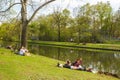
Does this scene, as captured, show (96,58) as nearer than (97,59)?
No

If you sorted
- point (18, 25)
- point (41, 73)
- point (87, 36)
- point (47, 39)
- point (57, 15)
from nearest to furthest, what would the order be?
point (41, 73) → point (18, 25) → point (87, 36) → point (57, 15) → point (47, 39)

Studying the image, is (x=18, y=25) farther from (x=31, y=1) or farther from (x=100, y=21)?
(x=100, y=21)

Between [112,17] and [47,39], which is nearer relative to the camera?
[112,17]

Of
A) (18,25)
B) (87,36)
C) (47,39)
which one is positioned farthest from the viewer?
(47,39)

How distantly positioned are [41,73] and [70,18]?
93.7 metres

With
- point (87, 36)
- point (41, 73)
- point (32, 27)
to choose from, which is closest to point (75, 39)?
point (87, 36)

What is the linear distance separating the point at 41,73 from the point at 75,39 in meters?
88.0

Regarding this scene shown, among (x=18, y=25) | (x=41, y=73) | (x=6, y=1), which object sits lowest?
(x=41, y=73)

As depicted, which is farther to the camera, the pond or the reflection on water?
the pond

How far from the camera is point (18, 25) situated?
133 feet

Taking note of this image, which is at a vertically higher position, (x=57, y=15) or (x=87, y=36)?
(x=57, y=15)

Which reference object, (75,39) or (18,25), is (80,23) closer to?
(75,39)

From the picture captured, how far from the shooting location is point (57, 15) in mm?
112750

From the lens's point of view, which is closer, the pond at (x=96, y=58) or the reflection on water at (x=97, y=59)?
the reflection on water at (x=97, y=59)
